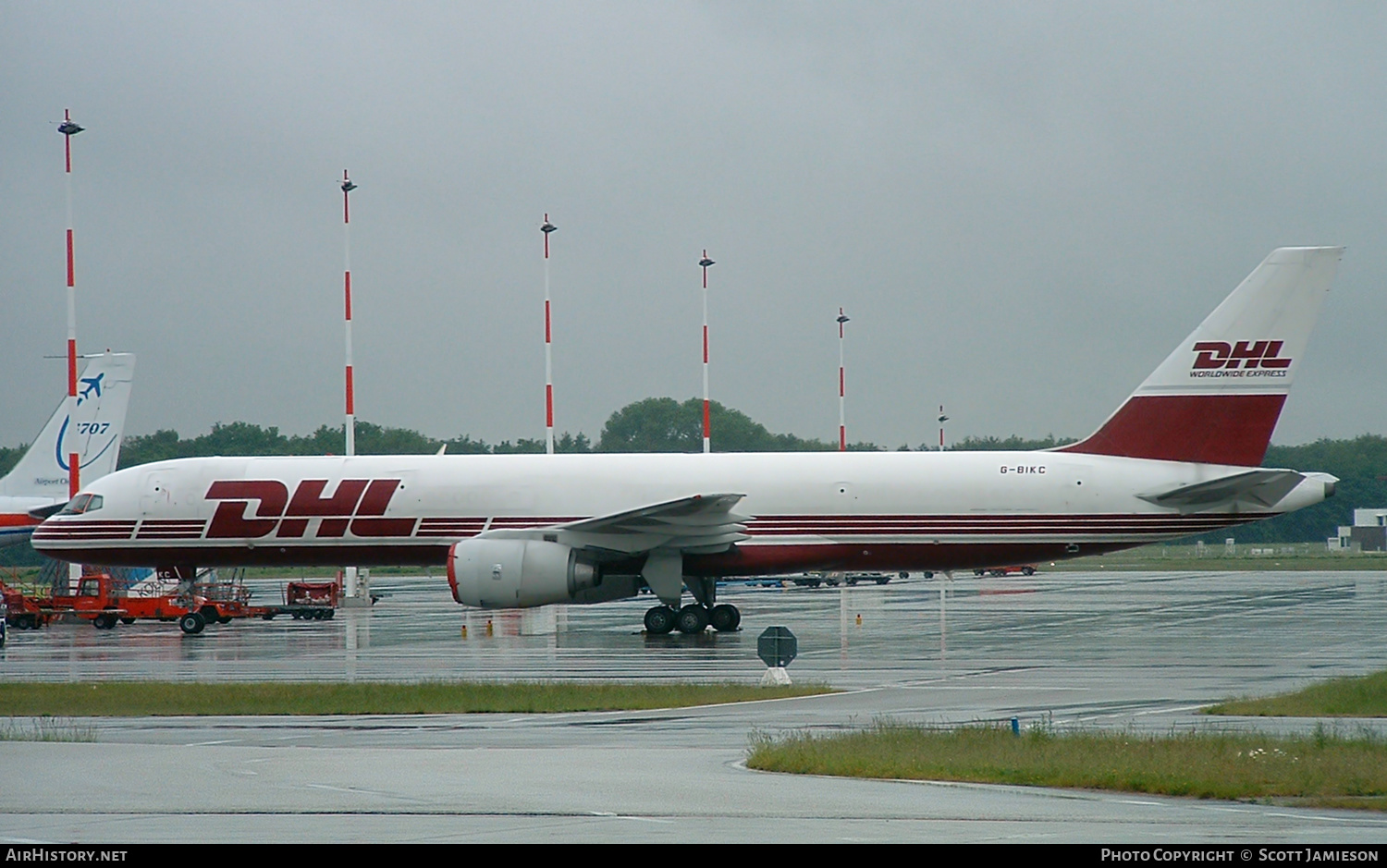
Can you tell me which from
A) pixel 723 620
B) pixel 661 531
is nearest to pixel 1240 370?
pixel 723 620

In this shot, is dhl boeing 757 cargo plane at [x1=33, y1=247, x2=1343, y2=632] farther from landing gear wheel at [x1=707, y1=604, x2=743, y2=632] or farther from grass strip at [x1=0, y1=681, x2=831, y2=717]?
grass strip at [x1=0, y1=681, x2=831, y2=717]

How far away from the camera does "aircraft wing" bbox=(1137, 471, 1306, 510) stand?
89.3 feet

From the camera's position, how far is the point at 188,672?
2273cm

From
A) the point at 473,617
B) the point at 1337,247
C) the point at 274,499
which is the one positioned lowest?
the point at 473,617

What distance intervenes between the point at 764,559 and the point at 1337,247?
13068mm

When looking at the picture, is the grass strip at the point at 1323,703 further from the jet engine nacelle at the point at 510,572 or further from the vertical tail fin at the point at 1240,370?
the jet engine nacelle at the point at 510,572

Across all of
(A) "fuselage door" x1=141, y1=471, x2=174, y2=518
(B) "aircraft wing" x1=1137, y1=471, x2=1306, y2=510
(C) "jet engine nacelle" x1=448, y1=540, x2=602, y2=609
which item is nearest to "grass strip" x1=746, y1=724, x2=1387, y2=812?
(C) "jet engine nacelle" x1=448, y1=540, x2=602, y2=609

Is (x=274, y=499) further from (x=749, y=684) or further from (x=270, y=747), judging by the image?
(x=270, y=747)

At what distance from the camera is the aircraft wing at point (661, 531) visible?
1085 inches

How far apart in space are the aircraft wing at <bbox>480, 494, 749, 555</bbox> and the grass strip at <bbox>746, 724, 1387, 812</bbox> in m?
14.4

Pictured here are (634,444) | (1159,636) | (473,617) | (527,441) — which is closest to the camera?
(1159,636)

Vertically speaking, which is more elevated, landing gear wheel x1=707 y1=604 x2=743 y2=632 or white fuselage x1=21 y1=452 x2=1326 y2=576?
white fuselage x1=21 y1=452 x2=1326 y2=576

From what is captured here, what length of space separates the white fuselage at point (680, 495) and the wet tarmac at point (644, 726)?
180cm
